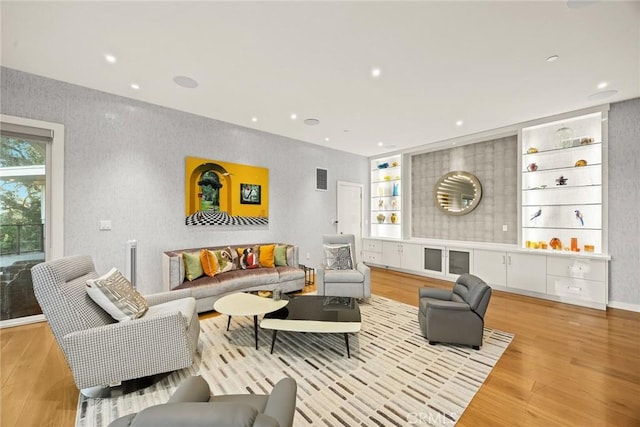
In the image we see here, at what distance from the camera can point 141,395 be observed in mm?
1938

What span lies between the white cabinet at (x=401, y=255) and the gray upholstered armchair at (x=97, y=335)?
4.78 m

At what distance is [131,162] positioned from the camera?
3658 millimetres

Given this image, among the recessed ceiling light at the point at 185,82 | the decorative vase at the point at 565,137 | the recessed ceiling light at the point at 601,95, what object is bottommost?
the decorative vase at the point at 565,137

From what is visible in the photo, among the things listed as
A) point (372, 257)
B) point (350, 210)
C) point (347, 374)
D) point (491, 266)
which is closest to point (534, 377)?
point (347, 374)

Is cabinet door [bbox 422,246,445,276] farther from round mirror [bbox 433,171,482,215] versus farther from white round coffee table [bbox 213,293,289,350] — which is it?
white round coffee table [bbox 213,293,289,350]

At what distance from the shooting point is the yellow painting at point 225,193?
4.20 m

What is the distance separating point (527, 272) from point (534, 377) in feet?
8.69

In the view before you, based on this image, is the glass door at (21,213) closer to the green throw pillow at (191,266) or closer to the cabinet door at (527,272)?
the green throw pillow at (191,266)

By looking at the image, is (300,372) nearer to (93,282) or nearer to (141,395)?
(141,395)

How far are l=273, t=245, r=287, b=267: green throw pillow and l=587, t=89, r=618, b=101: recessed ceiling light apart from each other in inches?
190

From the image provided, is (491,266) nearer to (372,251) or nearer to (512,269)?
(512,269)

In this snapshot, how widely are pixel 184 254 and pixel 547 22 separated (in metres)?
4.52

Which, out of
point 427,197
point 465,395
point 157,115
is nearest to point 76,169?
point 157,115

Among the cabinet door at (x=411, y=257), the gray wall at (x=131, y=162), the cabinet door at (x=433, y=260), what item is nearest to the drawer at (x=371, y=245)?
the cabinet door at (x=411, y=257)
